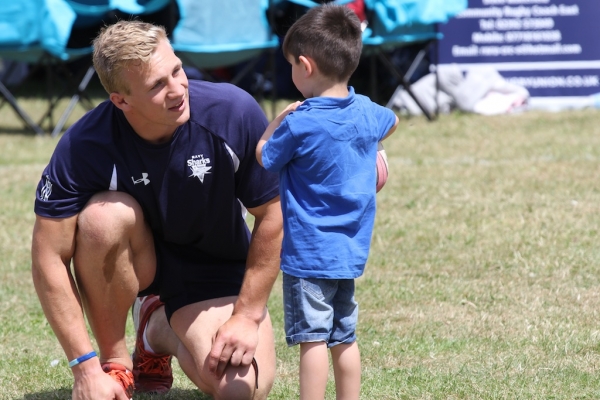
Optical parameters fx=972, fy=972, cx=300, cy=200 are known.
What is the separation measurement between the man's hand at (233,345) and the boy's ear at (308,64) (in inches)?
31.7

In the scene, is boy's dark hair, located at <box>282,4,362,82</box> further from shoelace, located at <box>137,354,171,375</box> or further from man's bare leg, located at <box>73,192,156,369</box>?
shoelace, located at <box>137,354,171,375</box>

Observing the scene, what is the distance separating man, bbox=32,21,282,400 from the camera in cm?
287

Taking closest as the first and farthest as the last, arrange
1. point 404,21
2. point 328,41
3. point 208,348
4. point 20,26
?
point 328,41, point 208,348, point 20,26, point 404,21

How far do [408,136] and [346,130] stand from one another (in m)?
5.77

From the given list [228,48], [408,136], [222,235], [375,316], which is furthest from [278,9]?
[222,235]

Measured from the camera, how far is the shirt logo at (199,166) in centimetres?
297

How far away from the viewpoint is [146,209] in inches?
121

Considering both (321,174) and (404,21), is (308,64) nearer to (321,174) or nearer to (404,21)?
(321,174)

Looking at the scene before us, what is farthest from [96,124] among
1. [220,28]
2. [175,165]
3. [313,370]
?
[220,28]

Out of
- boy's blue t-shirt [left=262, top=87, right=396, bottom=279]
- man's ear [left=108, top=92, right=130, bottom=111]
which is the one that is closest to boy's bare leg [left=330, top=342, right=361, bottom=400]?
boy's blue t-shirt [left=262, top=87, right=396, bottom=279]

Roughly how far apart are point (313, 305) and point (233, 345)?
38cm

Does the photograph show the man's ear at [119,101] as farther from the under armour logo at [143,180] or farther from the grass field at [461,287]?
the grass field at [461,287]

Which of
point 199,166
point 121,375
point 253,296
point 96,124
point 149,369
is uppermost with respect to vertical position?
point 96,124

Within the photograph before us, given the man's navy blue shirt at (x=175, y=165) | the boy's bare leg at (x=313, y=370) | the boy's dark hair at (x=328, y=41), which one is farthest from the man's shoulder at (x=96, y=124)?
the boy's bare leg at (x=313, y=370)
